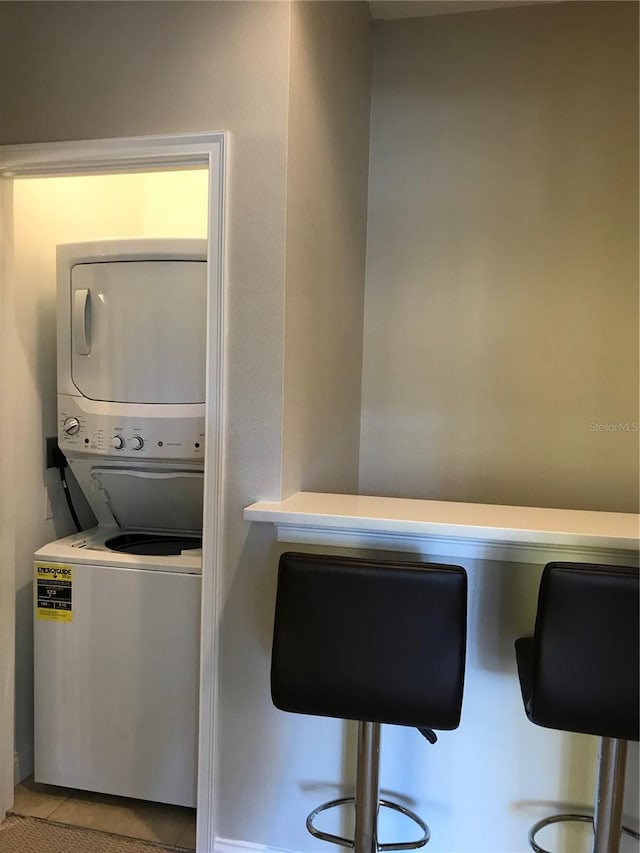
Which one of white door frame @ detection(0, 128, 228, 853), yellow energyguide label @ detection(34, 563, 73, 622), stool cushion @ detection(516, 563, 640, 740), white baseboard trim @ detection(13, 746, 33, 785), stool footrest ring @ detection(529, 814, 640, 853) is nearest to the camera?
stool cushion @ detection(516, 563, 640, 740)

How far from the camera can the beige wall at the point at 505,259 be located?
7.81ft

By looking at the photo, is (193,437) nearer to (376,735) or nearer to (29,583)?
(29,583)

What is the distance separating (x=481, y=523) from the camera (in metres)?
1.57

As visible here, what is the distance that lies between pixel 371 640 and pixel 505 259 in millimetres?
1612

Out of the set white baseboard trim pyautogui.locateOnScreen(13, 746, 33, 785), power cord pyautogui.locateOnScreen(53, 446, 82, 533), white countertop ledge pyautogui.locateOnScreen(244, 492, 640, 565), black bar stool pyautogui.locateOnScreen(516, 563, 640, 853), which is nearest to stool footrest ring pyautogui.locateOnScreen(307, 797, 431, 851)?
black bar stool pyautogui.locateOnScreen(516, 563, 640, 853)

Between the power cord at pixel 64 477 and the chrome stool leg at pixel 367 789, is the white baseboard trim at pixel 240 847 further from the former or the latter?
the power cord at pixel 64 477

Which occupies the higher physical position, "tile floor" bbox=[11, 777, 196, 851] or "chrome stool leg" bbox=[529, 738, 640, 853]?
"chrome stool leg" bbox=[529, 738, 640, 853]

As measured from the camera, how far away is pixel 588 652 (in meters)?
1.35

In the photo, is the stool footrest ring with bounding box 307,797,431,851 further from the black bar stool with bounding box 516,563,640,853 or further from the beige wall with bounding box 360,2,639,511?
the beige wall with bounding box 360,2,639,511

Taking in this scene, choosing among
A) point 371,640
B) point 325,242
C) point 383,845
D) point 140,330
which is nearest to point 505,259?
point 325,242

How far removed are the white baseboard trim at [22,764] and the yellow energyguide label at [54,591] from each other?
53 cm

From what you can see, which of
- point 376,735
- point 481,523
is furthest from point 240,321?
point 376,735

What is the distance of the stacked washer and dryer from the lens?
205cm

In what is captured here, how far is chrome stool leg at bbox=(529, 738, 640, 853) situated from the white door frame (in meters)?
0.98
